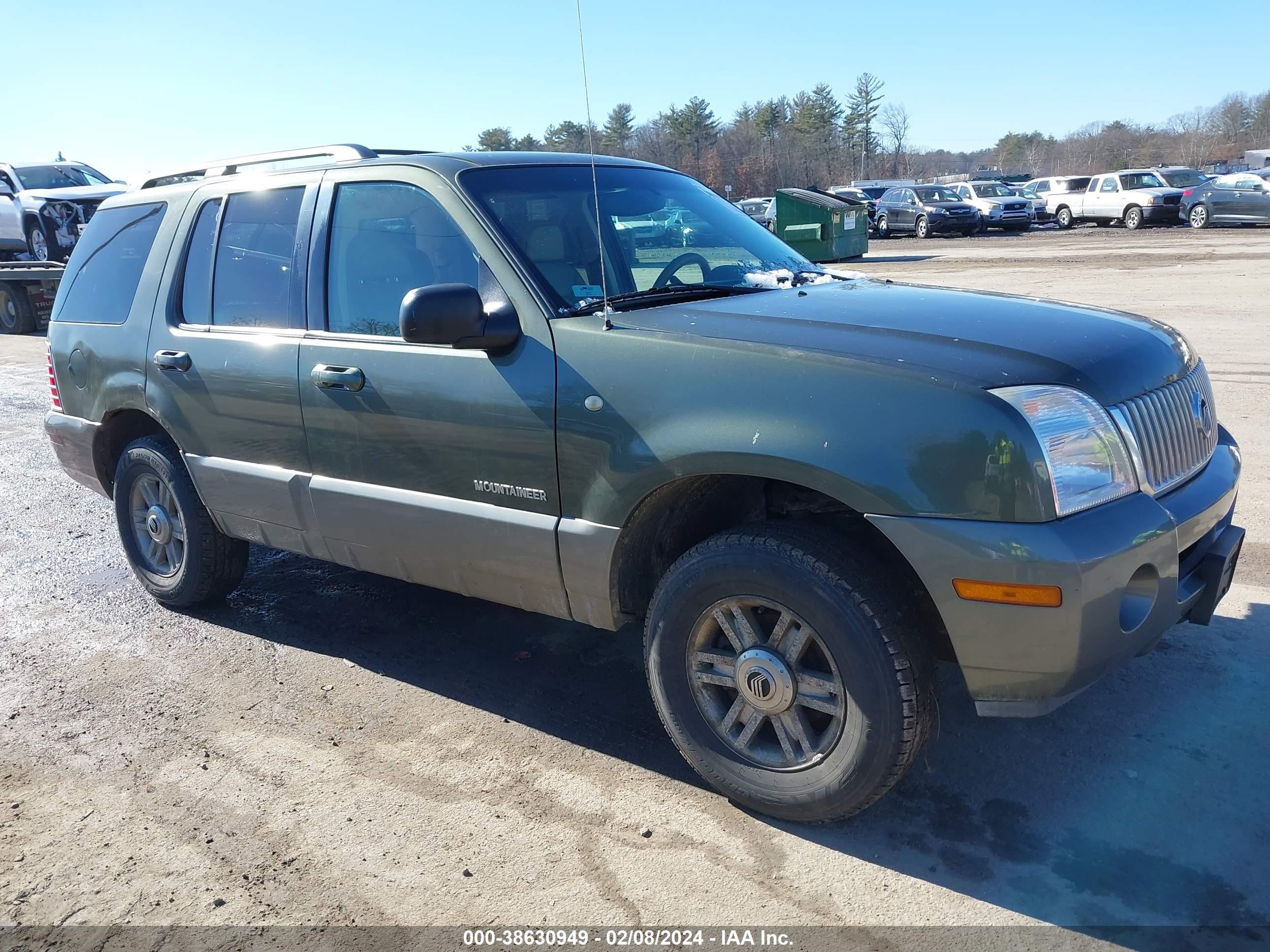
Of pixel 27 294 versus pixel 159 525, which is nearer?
pixel 159 525

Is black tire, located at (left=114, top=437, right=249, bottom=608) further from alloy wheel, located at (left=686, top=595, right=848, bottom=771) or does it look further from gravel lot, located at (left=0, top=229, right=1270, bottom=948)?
alloy wheel, located at (left=686, top=595, right=848, bottom=771)

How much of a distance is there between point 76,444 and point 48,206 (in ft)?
59.1

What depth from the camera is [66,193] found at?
20.4m

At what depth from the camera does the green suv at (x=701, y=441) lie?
2.64 meters

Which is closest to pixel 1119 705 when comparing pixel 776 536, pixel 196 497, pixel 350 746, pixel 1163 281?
pixel 776 536

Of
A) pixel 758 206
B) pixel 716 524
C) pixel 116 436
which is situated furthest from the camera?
pixel 758 206

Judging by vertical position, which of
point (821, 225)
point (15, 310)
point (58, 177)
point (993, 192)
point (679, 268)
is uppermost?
point (58, 177)

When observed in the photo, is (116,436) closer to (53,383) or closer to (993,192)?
(53,383)

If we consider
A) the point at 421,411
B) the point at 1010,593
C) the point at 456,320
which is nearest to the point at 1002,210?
the point at 421,411

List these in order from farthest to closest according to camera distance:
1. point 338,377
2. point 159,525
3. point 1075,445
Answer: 1. point 159,525
2. point 338,377
3. point 1075,445

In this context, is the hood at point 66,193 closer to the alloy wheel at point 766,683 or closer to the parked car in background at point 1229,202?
the alloy wheel at point 766,683

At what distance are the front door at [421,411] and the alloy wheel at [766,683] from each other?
57cm

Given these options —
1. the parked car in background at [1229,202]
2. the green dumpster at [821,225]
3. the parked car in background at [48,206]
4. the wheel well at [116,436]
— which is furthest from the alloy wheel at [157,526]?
the parked car in background at [1229,202]

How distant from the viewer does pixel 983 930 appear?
2588mm
